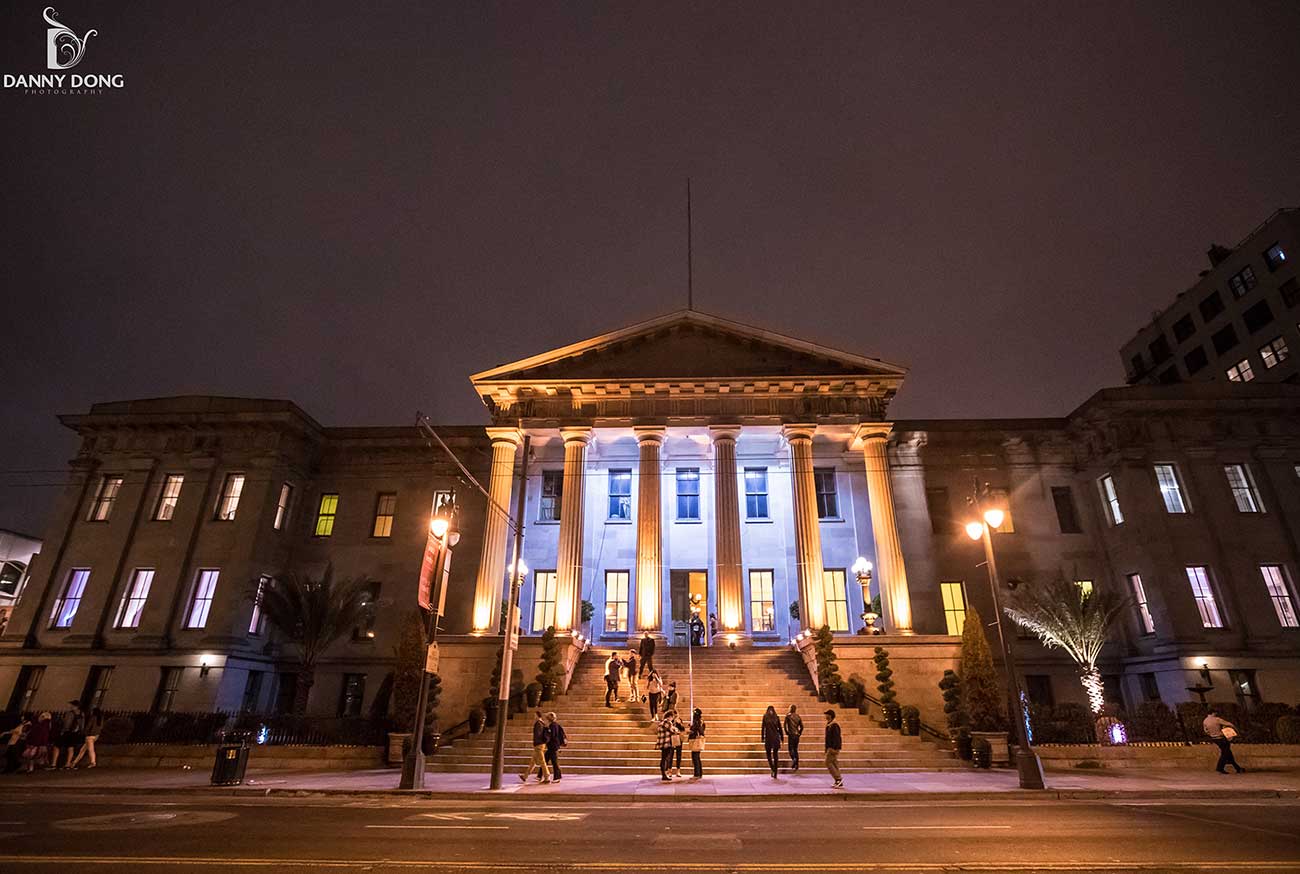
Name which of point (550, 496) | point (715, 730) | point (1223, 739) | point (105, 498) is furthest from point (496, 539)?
point (1223, 739)

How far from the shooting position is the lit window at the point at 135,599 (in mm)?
29156

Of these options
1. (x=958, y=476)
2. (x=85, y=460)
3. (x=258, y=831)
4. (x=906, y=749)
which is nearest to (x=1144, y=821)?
(x=906, y=749)

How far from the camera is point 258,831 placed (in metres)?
10.2

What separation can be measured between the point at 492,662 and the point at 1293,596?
32.8 m

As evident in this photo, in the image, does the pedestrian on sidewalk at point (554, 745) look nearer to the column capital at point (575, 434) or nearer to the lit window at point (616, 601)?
the lit window at point (616, 601)

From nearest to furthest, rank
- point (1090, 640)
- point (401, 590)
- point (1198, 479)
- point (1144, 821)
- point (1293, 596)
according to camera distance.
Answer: point (1144, 821)
point (1090, 640)
point (1293, 596)
point (1198, 479)
point (401, 590)

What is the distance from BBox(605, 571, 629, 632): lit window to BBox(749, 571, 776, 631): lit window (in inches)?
232

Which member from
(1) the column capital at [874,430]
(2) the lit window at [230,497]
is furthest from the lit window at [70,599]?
(1) the column capital at [874,430]

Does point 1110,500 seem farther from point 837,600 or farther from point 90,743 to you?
point 90,743

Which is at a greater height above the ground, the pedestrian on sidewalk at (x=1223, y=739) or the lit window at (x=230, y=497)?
the lit window at (x=230, y=497)

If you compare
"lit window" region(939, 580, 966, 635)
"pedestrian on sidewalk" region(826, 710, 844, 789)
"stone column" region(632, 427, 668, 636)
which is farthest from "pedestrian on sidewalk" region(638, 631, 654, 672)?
"lit window" region(939, 580, 966, 635)

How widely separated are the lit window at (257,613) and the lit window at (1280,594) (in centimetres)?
A: 4226

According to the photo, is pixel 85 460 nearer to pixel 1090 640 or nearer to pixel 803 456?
pixel 803 456

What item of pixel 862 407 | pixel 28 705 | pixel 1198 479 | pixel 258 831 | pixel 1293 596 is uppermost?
pixel 862 407
